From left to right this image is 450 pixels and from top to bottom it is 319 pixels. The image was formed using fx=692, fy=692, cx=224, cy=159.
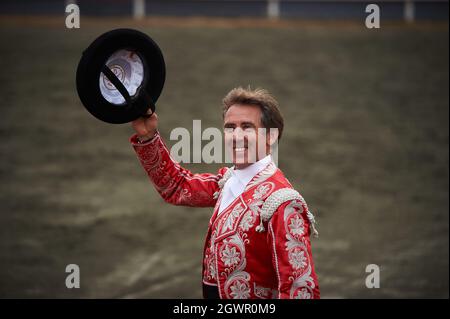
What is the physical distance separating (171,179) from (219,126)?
6.33 m

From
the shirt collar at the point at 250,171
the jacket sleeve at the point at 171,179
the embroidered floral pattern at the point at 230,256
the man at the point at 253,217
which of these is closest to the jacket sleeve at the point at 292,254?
the man at the point at 253,217

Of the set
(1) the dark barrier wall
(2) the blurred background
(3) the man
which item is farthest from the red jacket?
(1) the dark barrier wall

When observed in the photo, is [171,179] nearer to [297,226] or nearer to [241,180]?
[241,180]

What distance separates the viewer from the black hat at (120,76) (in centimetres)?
217

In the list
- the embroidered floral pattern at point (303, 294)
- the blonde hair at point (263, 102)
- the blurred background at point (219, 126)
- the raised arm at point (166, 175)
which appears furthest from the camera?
the blurred background at point (219, 126)

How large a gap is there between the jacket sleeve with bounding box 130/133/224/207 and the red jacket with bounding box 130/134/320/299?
18 millimetres

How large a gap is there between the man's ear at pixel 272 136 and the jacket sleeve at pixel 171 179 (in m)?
0.33

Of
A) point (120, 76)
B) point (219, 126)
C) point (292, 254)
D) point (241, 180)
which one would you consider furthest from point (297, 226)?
point (219, 126)

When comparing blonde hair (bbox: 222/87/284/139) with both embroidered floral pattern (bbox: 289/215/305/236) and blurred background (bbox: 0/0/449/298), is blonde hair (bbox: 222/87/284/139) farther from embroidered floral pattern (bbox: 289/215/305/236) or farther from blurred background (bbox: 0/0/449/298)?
blurred background (bbox: 0/0/449/298)

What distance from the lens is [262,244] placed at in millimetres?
2162

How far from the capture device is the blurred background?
18.4 feet

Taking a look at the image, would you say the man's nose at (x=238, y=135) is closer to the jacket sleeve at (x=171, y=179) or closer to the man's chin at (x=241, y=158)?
the man's chin at (x=241, y=158)

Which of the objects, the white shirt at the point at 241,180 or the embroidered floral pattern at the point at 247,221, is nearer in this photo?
the embroidered floral pattern at the point at 247,221

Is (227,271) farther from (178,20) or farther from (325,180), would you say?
(178,20)
